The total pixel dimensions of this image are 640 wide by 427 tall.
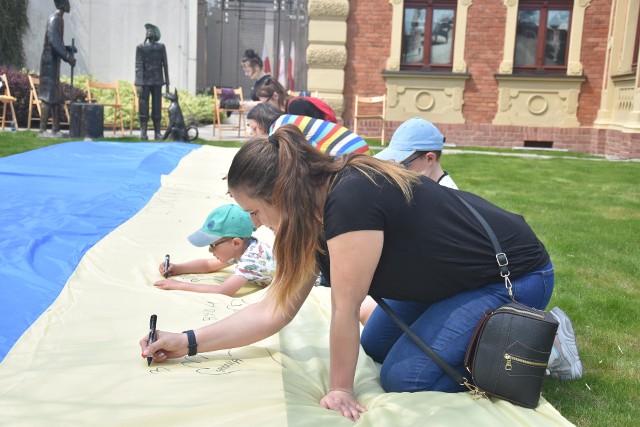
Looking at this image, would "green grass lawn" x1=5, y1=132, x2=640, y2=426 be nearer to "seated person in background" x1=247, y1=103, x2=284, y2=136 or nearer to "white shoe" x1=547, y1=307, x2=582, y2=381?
"white shoe" x1=547, y1=307, x2=582, y2=381

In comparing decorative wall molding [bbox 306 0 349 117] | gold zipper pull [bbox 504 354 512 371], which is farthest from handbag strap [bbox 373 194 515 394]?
decorative wall molding [bbox 306 0 349 117]

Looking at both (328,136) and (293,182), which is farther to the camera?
(328,136)

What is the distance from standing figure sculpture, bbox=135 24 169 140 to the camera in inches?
477

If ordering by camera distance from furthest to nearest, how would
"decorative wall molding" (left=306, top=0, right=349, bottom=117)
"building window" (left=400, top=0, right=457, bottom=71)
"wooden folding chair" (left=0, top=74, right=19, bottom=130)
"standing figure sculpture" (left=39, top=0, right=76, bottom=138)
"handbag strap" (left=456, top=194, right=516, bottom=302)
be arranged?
"building window" (left=400, top=0, right=457, bottom=71) → "decorative wall molding" (left=306, top=0, right=349, bottom=117) → "wooden folding chair" (left=0, top=74, right=19, bottom=130) → "standing figure sculpture" (left=39, top=0, right=76, bottom=138) → "handbag strap" (left=456, top=194, right=516, bottom=302)

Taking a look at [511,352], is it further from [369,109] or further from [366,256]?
[369,109]

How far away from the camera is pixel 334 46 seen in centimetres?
1397

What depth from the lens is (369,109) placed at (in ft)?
46.7

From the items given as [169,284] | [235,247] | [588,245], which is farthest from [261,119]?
[588,245]

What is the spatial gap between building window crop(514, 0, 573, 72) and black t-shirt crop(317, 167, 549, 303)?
41.2ft

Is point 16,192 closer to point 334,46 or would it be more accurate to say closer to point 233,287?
point 233,287

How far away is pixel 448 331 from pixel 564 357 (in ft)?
2.37

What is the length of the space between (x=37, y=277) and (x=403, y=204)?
220 cm

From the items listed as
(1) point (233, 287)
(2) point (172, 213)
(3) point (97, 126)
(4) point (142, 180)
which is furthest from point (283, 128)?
(3) point (97, 126)

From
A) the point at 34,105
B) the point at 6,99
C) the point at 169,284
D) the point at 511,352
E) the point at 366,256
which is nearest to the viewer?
the point at 366,256
